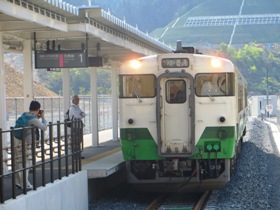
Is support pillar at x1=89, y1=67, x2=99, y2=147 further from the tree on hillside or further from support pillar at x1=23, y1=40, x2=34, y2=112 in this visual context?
the tree on hillside

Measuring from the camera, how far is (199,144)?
527 inches

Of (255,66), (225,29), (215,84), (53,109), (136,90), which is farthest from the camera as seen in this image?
(225,29)

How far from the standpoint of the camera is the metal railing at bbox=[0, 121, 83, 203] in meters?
8.89

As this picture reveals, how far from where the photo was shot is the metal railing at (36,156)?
889cm

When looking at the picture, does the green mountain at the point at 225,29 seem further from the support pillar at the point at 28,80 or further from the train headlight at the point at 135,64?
the train headlight at the point at 135,64

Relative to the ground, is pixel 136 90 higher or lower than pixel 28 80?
lower

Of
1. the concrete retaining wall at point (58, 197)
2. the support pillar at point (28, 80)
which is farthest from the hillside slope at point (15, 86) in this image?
the concrete retaining wall at point (58, 197)

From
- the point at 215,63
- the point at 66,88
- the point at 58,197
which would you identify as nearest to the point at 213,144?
the point at 215,63

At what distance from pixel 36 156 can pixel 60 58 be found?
609 centimetres

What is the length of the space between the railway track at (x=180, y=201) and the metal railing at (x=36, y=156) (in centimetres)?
194

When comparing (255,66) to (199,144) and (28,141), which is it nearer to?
(199,144)

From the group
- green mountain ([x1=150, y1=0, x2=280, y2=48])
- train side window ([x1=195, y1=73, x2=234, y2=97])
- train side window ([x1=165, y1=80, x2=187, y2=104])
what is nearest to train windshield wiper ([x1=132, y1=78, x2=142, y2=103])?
train side window ([x1=165, y1=80, x2=187, y2=104])

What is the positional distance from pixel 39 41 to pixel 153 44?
7524 mm

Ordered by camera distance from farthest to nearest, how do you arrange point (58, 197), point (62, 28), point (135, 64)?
point (62, 28)
point (135, 64)
point (58, 197)
